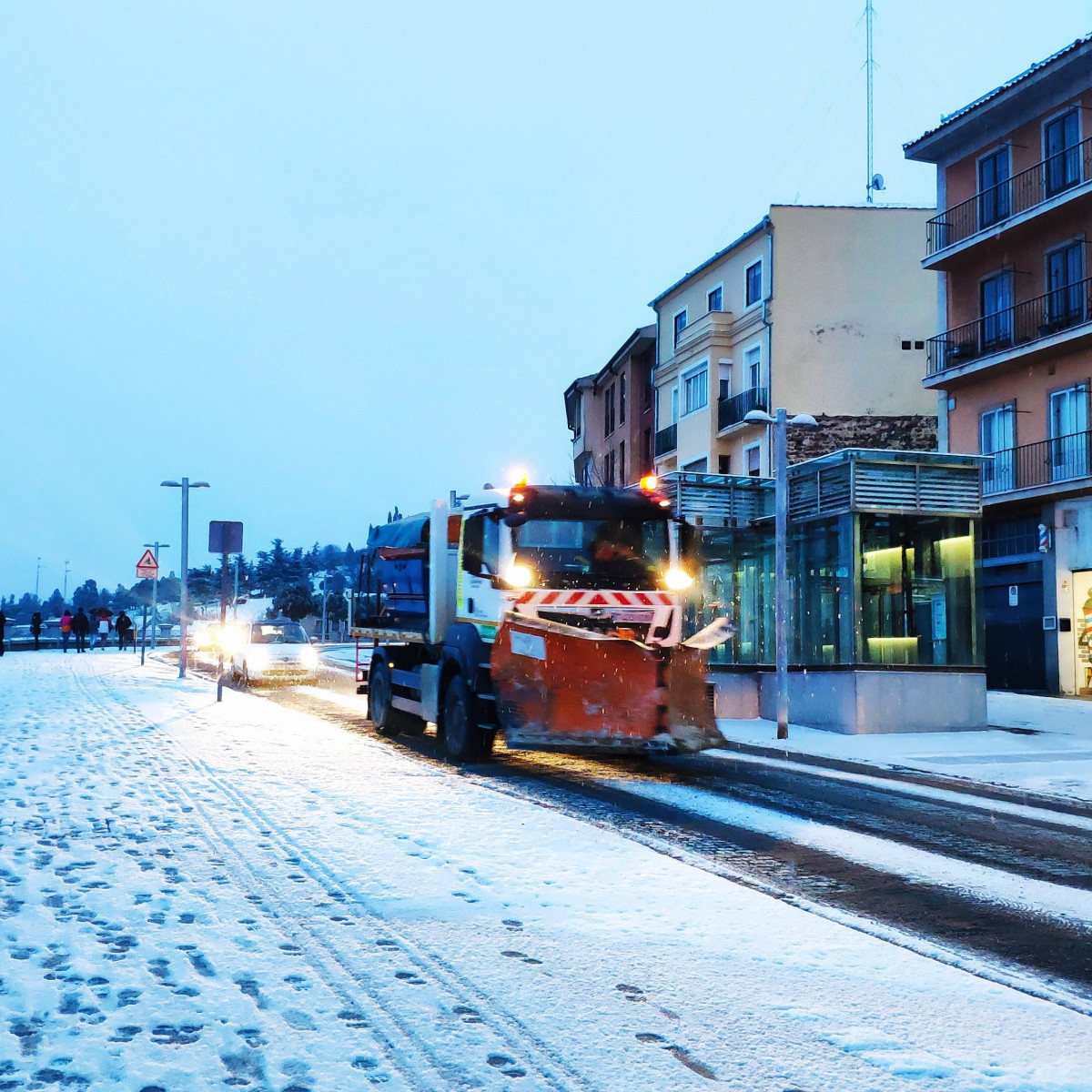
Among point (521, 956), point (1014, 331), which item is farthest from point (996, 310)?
point (521, 956)

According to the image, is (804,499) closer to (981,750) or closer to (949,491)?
(949,491)

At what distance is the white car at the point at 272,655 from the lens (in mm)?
24969

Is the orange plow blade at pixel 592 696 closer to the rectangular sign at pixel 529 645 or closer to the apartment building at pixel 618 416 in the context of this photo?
the rectangular sign at pixel 529 645

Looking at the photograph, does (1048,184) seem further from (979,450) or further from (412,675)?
(412,675)

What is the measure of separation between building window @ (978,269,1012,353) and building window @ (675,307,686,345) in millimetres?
13232

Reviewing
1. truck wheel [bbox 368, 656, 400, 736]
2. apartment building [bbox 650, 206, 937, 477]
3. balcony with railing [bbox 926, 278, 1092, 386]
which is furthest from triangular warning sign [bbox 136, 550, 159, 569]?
balcony with railing [bbox 926, 278, 1092, 386]

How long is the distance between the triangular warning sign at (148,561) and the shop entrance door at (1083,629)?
877 inches

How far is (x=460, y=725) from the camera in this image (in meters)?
12.7

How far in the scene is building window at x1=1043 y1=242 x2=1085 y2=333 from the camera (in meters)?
27.1

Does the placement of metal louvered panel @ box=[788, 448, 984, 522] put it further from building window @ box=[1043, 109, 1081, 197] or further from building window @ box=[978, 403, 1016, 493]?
building window @ box=[1043, 109, 1081, 197]

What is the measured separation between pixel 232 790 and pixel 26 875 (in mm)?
3288

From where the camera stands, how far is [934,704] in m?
18.1

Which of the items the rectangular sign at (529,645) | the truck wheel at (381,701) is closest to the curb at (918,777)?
the rectangular sign at (529,645)

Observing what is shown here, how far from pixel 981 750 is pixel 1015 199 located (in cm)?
1865
